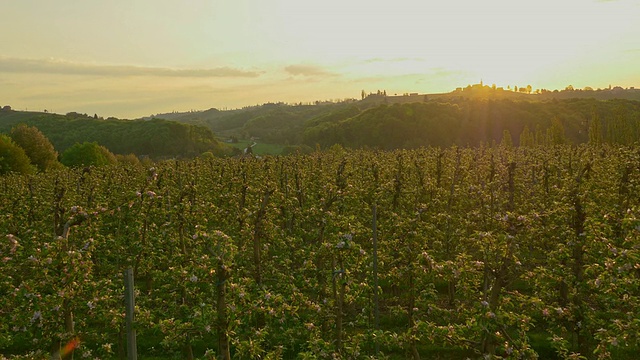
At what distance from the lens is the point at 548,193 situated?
1037 inches

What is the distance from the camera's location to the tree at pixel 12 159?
62.0 metres

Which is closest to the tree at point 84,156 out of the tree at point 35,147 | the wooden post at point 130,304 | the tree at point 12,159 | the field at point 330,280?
the tree at point 35,147

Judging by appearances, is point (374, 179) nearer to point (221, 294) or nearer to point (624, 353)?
point (624, 353)

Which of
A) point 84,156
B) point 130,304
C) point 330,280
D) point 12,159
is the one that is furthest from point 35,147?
point 130,304

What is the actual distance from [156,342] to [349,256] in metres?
11.6

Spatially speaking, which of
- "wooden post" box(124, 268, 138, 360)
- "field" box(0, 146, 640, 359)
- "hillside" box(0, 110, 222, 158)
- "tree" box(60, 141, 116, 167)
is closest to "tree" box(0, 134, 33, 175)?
"tree" box(60, 141, 116, 167)

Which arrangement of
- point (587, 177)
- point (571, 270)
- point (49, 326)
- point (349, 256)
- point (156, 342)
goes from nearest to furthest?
point (49, 326) → point (349, 256) → point (571, 270) → point (156, 342) → point (587, 177)

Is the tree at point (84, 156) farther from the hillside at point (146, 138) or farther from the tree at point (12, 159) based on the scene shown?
the hillside at point (146, 138)

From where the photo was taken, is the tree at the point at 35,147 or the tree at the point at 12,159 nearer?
the tree at the point at 12,159

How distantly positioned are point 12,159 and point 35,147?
1600cm

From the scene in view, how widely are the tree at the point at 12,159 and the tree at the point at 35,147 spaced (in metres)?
10.6

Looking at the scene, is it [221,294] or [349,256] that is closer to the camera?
[221,294]

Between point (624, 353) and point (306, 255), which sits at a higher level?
point (306, 255)

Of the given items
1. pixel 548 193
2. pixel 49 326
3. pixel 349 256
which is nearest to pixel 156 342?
pixel 49 326
